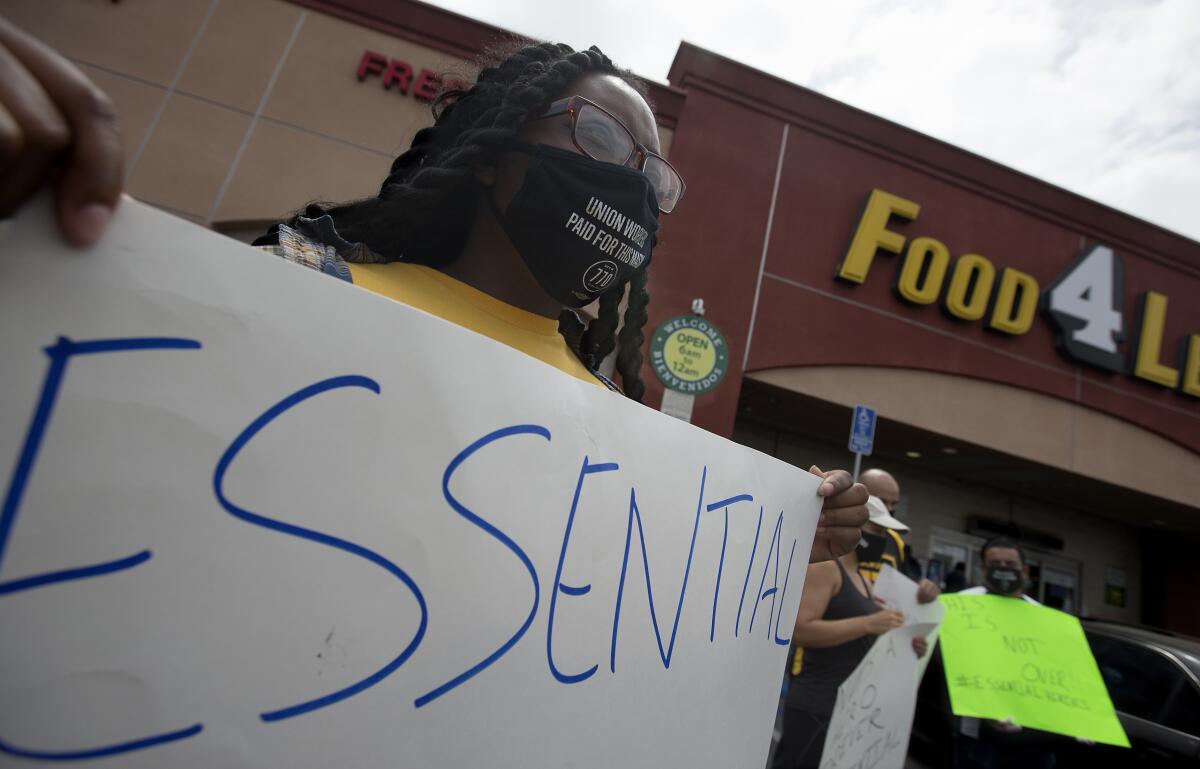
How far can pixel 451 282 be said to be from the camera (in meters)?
1.14

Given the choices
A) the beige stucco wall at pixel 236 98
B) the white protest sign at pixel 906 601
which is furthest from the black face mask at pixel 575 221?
the beige stucco wall at pixel 236 98

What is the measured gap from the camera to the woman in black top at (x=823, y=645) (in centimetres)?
239

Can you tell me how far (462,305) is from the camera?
1.11 meters

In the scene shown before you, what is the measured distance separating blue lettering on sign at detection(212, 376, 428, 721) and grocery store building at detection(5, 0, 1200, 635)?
594cm

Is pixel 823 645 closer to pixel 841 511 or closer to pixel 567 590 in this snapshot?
pixel 841 511

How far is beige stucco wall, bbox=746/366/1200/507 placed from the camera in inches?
297

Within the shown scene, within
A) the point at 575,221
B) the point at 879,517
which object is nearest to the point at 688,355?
the point at 879,517

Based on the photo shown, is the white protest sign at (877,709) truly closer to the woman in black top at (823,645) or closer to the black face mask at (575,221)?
the woman in black top at (823,645)

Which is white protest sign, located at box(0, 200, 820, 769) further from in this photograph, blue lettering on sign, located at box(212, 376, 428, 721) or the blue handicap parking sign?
the blue handicap parking sign

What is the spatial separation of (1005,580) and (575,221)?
3.43 m

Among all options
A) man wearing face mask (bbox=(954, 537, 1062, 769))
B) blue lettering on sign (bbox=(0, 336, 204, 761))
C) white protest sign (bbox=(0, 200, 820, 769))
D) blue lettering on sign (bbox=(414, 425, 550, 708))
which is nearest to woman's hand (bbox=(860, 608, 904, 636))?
man wearing face mask (bbox=(954, 537, 1062, 769))

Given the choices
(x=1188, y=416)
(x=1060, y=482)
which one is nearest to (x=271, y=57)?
(x=1060, y=482)

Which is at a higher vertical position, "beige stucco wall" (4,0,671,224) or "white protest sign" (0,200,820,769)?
"beige stucco wall" (4,0,671,224)

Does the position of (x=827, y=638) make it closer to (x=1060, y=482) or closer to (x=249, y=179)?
(x=249, y=179)
